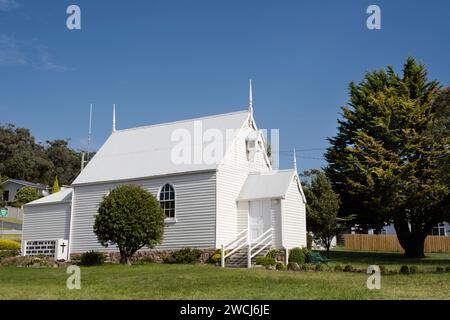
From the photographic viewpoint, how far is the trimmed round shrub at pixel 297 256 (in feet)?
91.1

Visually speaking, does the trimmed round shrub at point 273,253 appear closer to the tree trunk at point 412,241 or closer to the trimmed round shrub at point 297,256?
the trimmed round shrub at point 297,256

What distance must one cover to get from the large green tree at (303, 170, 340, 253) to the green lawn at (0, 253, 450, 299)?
16.1 meters

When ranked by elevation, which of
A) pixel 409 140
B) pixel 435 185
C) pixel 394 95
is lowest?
pixel 435 185

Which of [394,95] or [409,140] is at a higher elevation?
[394,95]

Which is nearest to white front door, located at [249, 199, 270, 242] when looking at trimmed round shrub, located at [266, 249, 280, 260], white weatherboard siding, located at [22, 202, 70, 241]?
trimmed round shrub, located at [266, 249, 280, 260]

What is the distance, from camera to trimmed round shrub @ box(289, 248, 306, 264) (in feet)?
91.1

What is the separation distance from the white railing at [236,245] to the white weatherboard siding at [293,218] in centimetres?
219

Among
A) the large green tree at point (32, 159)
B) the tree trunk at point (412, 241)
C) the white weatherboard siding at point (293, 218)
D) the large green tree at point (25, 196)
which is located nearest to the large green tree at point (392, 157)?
the tree trunk at point (412, 241)

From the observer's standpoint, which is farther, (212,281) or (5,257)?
(5,257)

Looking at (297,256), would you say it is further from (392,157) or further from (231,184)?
(392,157)
